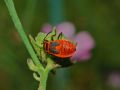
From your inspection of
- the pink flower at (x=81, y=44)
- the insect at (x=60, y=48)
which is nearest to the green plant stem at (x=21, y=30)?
the insect at (x=60, y=48)

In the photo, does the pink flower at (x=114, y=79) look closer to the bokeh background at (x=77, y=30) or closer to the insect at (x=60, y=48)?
the bokeh background at (x=77, y=30)

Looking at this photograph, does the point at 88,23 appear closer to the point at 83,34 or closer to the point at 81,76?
the point at 81,76

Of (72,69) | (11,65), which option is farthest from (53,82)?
(72,69)

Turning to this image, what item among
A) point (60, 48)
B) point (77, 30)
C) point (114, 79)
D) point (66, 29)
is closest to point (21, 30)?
point (60, 48)

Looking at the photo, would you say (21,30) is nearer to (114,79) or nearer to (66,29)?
(66,29)

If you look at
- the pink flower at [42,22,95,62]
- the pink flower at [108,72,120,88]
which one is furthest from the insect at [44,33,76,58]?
the pink flower at [108,72,120,88]

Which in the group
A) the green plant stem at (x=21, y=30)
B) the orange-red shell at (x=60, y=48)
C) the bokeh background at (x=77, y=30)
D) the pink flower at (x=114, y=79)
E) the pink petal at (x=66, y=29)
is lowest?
the pink flower at (x=114, y=79)

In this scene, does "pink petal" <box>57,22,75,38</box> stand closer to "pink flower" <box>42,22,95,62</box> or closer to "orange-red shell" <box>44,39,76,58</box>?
"pink flower" <box>42,22,95,62</box>
